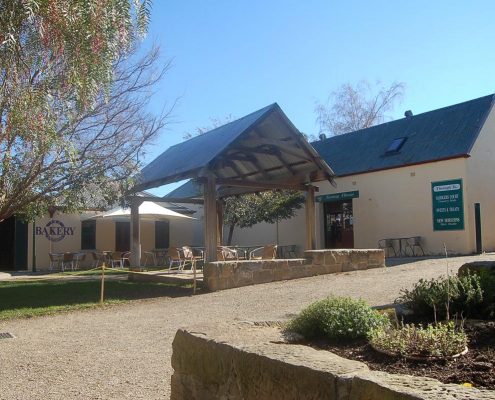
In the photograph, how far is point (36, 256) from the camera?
73.8ft

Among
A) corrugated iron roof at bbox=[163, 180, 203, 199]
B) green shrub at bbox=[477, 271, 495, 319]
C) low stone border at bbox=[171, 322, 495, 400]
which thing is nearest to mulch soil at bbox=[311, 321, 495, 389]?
low stone border at bbox=[171, 322, 495, 400]

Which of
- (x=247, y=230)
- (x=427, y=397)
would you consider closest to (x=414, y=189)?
(x=247, y=230)

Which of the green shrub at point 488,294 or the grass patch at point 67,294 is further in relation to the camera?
the grass patch at point 67,294

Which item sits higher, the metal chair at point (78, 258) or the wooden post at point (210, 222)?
the wooden post at point (210, 222)

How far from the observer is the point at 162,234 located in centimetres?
2591

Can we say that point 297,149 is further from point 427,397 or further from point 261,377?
point 427,397

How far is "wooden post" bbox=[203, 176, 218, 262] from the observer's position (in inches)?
510

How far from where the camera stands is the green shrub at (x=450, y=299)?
523cm

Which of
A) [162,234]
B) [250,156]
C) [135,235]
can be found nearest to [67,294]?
[135,235]

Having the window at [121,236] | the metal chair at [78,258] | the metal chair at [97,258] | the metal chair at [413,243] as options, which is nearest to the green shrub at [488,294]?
the metal chair at [413,243]

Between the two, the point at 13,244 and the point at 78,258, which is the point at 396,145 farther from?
the point at 13,244

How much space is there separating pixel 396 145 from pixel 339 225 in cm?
439

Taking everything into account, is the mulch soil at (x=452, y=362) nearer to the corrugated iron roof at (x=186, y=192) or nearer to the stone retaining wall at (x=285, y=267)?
the stone retaining wall at (x=285, y=267)

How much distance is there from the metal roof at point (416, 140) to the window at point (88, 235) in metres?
11.1
